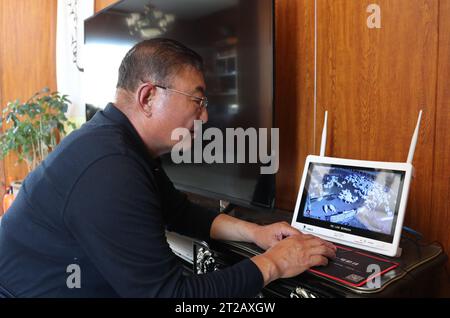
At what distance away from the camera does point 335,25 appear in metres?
1.39

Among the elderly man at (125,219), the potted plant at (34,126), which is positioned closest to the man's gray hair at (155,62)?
the elderly man at (125,219)

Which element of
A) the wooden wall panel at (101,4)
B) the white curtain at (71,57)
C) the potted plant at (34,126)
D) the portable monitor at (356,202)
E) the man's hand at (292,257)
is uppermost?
the wooden wall panel at (101,4)

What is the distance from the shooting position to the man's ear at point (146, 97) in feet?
3.40

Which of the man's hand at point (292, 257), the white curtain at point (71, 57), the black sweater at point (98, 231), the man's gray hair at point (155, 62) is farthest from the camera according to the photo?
the white curtain at point (71, 57)

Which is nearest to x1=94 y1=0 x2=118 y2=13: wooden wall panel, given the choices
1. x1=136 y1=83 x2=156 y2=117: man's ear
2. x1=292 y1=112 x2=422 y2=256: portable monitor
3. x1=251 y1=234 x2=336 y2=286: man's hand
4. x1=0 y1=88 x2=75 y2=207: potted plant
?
x1=0 y1=88 x2=75 y2=207: potted plant

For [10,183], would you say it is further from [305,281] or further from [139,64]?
[305,281]

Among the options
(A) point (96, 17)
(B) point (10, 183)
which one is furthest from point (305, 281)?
(B) point (10, 183)

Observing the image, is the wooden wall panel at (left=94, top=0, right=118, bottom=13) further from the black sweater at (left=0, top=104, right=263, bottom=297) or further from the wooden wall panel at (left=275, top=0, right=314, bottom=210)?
the black sweater at (left=0, top=104, right=263, bottom=297)

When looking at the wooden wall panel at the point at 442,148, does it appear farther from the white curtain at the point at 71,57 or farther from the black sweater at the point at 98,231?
the white curtain at the point at 71,57

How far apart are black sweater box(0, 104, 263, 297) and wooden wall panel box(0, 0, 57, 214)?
306cm

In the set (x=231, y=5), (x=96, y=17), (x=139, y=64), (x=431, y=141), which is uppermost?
(x=96, y=17)

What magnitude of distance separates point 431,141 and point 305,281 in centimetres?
62

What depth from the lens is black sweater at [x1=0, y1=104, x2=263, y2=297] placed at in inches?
31.8

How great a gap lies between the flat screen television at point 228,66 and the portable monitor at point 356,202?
232 mm
